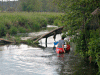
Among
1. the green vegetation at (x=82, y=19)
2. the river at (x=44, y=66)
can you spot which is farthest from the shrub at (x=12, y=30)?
the green vegetation at (x=82, y=19)

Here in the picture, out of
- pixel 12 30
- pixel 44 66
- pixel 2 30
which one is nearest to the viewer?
pixel 44 66

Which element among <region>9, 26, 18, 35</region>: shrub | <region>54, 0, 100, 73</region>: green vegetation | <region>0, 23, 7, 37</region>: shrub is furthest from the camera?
<region>9, 26, 18, 35</region>: shrub

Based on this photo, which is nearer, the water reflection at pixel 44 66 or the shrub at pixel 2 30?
the water reflection at pixel 44 66

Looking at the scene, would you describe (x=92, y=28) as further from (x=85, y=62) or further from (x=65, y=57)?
(x=65, y=57)

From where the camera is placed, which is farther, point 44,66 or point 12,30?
point 12,30

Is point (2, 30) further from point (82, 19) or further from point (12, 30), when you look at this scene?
point (82, 19)

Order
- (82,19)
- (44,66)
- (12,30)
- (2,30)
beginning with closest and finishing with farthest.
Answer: (82,19) < (44,66) < (2,30) < (12,30)

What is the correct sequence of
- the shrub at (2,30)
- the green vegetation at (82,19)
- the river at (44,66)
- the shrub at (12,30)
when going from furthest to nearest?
the shrub at (12,30) < the shrub at (2,30) < the river at (44,66) < the green vegetation at (82,19)

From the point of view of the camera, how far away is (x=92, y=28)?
44.2ft

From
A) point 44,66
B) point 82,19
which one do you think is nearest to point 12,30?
point 44,66

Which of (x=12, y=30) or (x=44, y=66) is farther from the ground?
(x=12, y=30)

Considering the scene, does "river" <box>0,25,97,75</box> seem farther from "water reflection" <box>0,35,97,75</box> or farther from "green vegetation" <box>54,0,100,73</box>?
"green vegetation" <box>54,0,100,73</box>

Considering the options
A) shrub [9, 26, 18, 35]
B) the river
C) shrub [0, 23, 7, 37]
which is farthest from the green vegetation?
shrub [9, 26, 18, 35]

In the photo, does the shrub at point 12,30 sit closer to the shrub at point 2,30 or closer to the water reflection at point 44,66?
the shrub at point 2,30
